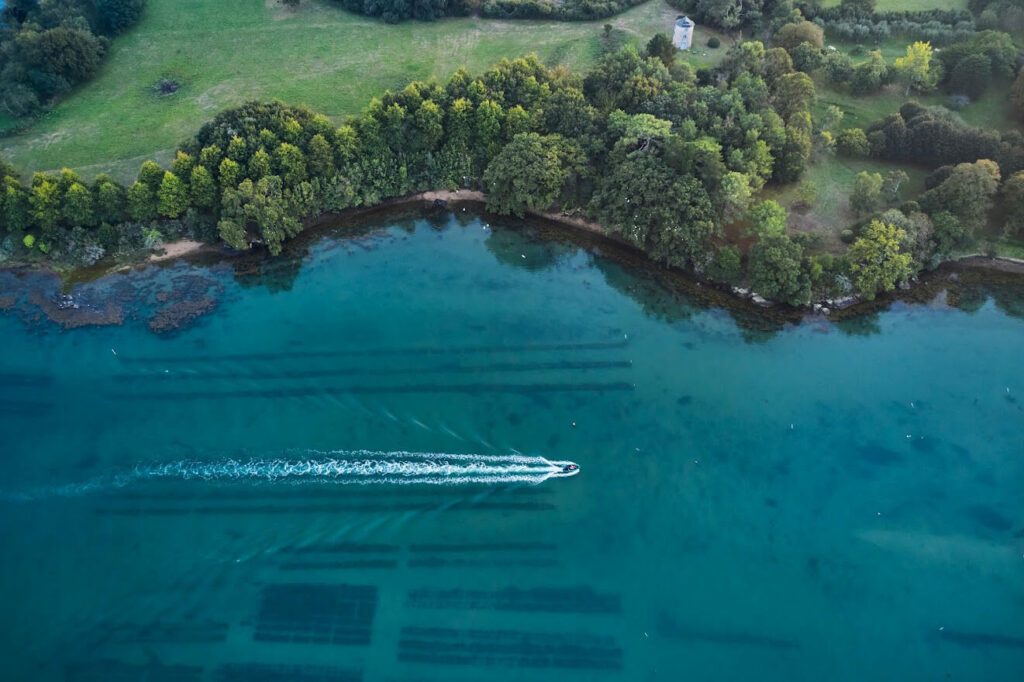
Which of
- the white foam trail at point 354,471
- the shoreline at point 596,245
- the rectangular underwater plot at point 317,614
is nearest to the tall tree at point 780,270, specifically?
the shoreline at point 596,245

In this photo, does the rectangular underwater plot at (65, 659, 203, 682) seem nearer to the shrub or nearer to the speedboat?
the speedboat

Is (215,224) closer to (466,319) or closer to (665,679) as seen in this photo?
(466,319)

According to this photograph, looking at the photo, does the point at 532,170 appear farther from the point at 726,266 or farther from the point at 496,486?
the point at 496,486

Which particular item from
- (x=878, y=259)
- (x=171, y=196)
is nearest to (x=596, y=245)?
(x=878, y=259)

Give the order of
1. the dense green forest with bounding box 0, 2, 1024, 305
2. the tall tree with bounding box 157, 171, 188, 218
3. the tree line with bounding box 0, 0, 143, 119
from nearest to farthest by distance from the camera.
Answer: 1. the dense green forest with bounding box 0, 2, 1024, 305
2. the tall tree with bounding box 157, 171, 188, 218
3. the tree line with bounding box 0, 0, 143, 119

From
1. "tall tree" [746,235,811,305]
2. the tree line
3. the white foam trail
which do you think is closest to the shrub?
"tall tree" [746,235,811,305]
